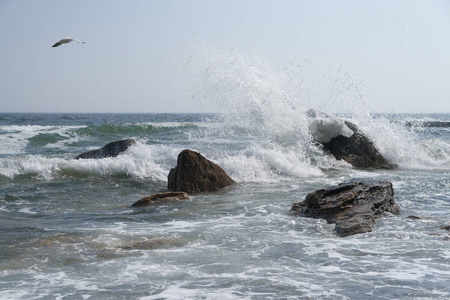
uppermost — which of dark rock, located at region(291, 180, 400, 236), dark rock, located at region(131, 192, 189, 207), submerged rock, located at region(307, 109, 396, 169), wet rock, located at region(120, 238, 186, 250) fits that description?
submerged rock, located at region(307, 109, 396, 169)

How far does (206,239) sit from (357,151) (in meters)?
8.33

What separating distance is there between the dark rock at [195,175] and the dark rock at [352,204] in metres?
2.37

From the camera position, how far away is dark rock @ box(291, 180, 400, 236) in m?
6.04

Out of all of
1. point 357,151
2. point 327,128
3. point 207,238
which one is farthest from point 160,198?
point 357,151

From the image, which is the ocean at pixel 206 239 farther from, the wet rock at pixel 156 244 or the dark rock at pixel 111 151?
the dark rock at pixel 111 151

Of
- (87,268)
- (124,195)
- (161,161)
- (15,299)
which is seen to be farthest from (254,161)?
(15,299)

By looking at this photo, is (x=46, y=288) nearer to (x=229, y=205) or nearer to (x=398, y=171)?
(x=229, y=205)

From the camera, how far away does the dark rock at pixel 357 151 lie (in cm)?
1299

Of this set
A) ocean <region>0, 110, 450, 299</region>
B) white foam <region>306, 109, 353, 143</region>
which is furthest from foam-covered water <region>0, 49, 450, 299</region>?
white foam <region>306, 109, 353, 143</region>

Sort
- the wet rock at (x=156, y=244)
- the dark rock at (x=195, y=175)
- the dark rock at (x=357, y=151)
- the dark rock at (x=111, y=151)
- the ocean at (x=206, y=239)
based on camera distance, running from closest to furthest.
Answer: the ocean at (x=206, y=239)
the wet rock at (x=156, y=244)
the dark rock at (x=195, y=175)
the dark rock at (x=111, y=151)
the dark rock at (x=357, y=151)

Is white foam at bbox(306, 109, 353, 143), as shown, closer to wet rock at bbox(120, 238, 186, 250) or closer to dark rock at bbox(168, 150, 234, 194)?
dark rock at bbox(168, 150, 234, 194)

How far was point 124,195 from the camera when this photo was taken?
30.3 ft

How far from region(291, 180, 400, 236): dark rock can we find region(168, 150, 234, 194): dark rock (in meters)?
2.37

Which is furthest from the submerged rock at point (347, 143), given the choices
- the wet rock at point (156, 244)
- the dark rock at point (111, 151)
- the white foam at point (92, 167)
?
the wet rock at point (156, 244)
